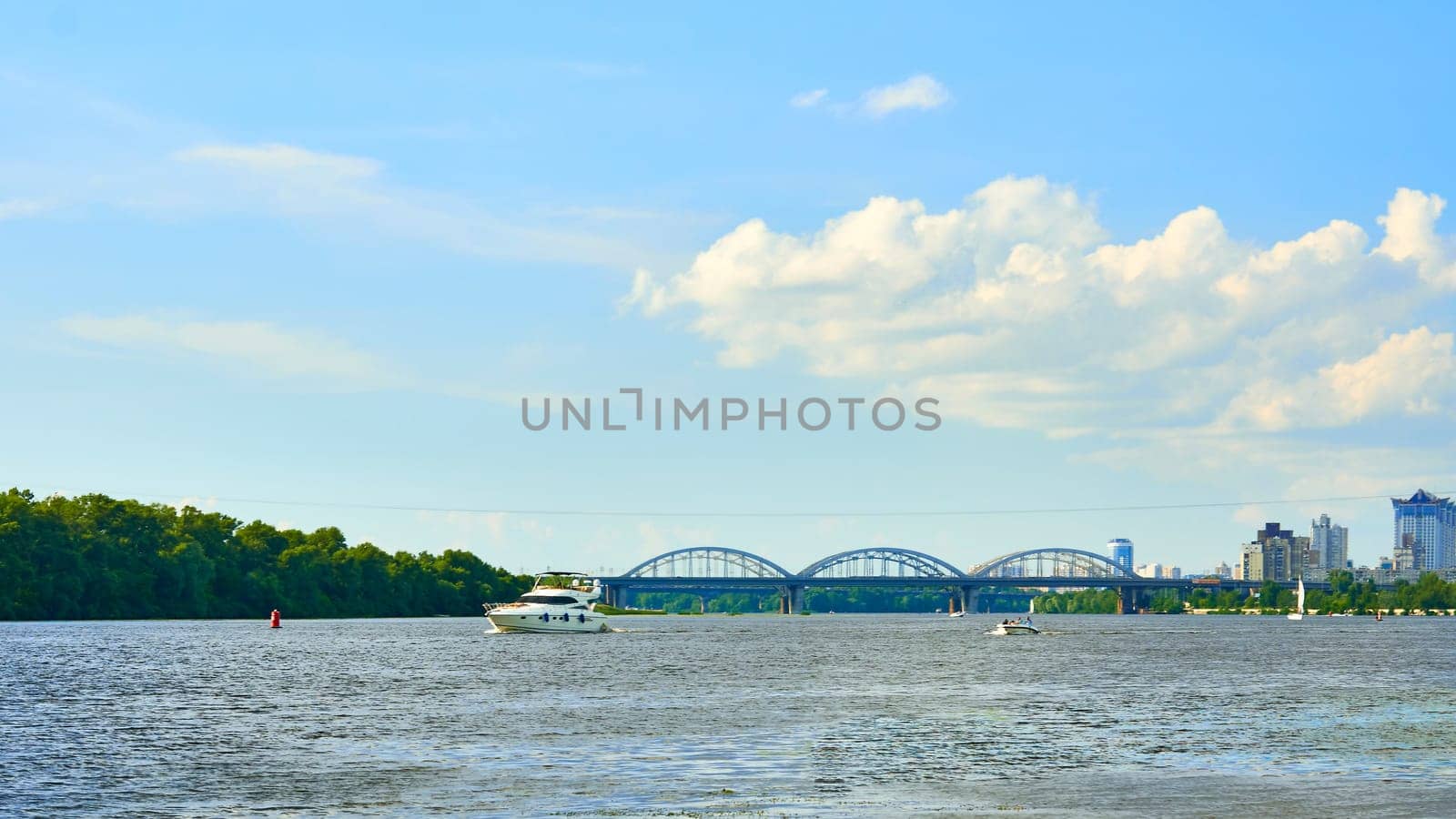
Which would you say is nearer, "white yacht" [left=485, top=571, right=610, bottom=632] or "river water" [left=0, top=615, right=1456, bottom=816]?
"river water" [left=0, top=615, right=1456, bottom=816]

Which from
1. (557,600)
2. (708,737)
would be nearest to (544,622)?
(557,600)

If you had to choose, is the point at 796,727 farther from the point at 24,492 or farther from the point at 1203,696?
the point at 24,492

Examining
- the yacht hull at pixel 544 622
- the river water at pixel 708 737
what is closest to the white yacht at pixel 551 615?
the yacht hull at pixel 544 622

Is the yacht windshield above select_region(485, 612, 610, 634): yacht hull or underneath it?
above

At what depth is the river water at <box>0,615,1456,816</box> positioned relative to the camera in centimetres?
3834

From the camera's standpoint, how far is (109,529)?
196m

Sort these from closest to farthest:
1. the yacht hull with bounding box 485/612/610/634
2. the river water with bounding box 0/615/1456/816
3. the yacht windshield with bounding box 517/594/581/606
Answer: the river water with bounding box 0/615/1456/816 < the yacht hull with bounding box 485/612/610/634 < the yacht windshield with bounding box 517/594/581/606

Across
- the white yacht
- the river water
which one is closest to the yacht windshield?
the white yacht

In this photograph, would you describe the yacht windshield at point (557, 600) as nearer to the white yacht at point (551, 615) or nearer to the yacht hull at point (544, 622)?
the white yacht at point (551, 615)

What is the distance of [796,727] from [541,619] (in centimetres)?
11349

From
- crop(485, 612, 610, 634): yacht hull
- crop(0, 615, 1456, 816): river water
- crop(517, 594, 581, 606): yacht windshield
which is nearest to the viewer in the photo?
crop(0, 615, 1456, 816): river water

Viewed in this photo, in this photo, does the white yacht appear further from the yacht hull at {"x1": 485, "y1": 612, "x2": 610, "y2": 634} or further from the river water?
the river water

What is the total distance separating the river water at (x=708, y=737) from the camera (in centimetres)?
3834

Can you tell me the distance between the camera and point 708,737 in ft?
176
